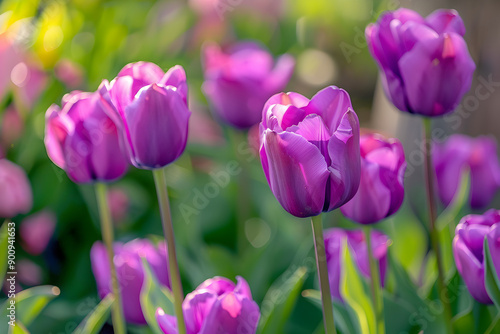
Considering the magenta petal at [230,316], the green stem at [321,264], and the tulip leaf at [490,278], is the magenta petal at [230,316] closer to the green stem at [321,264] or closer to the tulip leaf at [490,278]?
the green stem at [321,264]

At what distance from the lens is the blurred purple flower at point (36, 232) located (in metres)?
1.22

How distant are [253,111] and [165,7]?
1.04 metres

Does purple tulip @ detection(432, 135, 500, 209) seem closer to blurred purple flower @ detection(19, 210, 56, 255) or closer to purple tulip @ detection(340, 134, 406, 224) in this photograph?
purple tulip @ detection(340, 134, 406, 224)

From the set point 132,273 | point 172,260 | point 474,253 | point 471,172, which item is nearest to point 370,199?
point 474,253

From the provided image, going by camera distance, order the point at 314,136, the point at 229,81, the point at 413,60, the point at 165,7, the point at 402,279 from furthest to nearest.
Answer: the point at 165,7
the point at 229,81
the point at 402,279
the point at 413,60
the point at 314,136

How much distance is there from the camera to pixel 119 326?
70cm

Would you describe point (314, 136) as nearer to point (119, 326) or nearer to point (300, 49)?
point (119, 326)

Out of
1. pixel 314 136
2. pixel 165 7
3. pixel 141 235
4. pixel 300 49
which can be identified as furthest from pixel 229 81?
pixel 300 49

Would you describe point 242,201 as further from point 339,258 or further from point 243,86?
point 339,258

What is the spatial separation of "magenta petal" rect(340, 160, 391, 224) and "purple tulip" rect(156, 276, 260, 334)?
154 millimetres

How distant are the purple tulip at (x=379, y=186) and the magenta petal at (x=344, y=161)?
0.14 m

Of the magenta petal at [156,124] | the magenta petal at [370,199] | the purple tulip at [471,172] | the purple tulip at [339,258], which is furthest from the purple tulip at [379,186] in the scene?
the purple tulip at [471,172]

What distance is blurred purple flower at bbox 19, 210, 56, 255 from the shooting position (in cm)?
122

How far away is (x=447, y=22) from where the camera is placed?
28.5 inches
